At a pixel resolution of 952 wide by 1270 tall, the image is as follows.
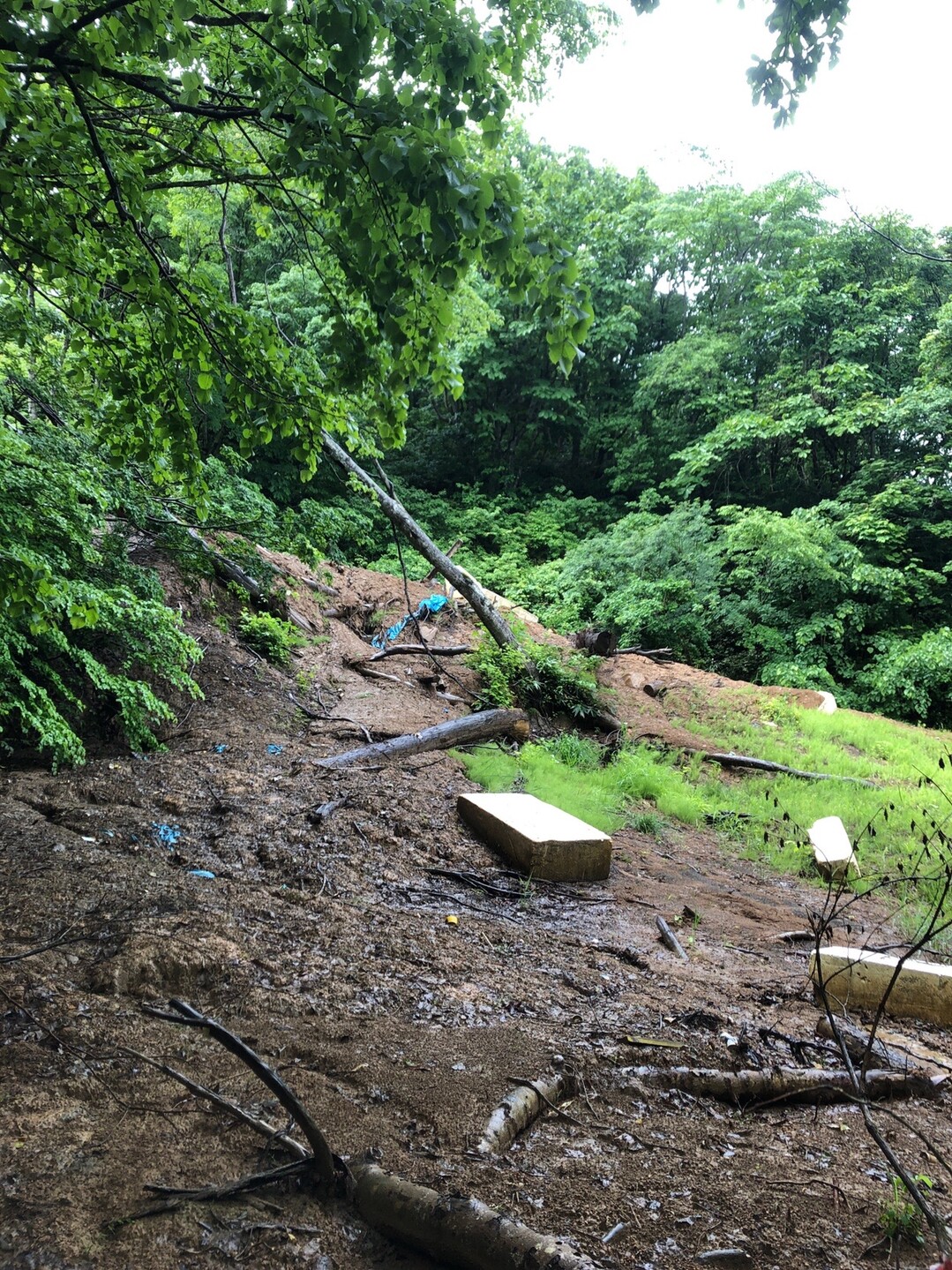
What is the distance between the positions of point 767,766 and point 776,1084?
22.5 ft

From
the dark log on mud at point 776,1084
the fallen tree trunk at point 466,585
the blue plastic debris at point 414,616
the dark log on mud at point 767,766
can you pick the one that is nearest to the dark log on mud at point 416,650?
the blue plastic debris at point 414,616

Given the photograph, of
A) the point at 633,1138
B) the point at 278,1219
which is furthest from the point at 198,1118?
the point at 633,1138

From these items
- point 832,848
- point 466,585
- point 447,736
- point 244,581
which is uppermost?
point 466,585

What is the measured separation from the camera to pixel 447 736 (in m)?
7.73

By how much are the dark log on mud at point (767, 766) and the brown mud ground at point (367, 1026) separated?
327 centimetres

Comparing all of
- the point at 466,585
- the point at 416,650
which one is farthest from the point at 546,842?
the point at 416,650

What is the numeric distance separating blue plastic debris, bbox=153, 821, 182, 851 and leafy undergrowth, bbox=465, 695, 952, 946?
10.3ft

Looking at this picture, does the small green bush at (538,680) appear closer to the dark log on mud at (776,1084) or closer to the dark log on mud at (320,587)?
the dark log on mud at (320,587)

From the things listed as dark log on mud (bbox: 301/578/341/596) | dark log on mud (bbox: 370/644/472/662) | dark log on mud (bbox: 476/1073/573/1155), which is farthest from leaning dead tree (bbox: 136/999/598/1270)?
dark log on mud (bbox: 301/578/341/596)

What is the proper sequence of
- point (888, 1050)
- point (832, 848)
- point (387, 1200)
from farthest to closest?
point (832, 848) → point (888, 1050) → point (387, 1200)

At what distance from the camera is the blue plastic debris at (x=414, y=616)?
10984mm

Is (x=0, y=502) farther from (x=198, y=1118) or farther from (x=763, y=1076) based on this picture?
(x=763, y=1076)

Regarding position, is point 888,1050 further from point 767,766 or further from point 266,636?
point 266,636

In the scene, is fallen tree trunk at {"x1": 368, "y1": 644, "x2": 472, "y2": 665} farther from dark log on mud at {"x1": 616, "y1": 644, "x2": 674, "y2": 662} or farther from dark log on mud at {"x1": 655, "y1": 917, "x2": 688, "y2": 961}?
dark log on mud at {"x1": 655, "y1": 917, "x2": 688, "y2": 961}
